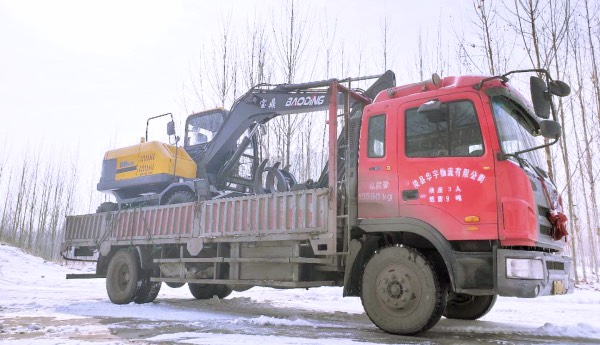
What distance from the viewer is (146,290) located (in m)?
9.00

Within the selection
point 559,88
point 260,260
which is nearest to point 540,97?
point 559,88

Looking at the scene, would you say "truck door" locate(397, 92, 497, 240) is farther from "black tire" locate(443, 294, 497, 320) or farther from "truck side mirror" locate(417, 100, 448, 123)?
"black tire" locate(443, 294, 497, 320)

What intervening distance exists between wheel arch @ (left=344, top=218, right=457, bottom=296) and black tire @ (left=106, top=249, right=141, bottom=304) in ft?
16.3

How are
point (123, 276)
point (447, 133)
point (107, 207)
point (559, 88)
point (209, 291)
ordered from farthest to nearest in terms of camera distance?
point (107, 207)
point (209, 291)
point (123, 276)
point (447, 133)
point (559, 88)

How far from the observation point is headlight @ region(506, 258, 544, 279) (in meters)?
4.62

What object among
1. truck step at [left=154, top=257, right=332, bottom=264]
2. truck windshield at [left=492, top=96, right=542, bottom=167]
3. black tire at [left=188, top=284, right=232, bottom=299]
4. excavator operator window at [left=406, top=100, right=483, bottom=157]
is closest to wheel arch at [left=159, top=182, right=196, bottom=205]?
truck step at [left=154, top=257, right=332, bottom=264]

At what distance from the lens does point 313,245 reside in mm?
6074

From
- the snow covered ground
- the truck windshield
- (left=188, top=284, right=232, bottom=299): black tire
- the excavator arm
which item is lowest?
the snow covered ground

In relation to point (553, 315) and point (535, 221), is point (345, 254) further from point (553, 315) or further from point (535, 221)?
point (553, 315)

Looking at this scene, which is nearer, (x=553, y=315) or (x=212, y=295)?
(x=553, y=315)

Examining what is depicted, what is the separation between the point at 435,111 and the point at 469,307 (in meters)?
3.28

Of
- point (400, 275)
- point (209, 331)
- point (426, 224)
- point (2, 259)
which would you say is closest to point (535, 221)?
point (426, 224)

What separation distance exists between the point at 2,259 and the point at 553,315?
23108 millimetres

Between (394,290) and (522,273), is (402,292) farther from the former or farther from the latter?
(522,273)
